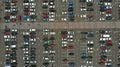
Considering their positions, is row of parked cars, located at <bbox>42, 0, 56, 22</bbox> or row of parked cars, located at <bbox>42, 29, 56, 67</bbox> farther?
row of parked cars, located at <bbox>42, 0, 56, 22</bbox>

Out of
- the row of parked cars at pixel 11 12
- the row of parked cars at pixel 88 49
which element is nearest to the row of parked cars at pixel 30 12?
the row of parked cars at pixel 11 12

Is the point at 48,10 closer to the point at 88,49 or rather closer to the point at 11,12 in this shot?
the point at 11,12

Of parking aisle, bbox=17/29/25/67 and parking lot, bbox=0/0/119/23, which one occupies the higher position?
parking lot, bbox=0/0/119/23

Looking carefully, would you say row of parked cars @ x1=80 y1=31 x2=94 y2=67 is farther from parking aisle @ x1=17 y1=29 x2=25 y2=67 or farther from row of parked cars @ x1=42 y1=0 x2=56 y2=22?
parking aisle @ x1=17 y1=29 x2=25 y2=67

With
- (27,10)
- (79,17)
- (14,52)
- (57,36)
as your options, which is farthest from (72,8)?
(14,52)

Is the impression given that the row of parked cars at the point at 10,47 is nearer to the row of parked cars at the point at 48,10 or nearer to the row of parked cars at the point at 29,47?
the row of parked cars at the point at 29,47

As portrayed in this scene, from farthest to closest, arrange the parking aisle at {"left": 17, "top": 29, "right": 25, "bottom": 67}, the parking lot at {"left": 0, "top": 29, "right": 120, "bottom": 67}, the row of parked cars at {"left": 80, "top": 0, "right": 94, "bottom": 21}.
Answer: the row of parked cars at {"left": 80, "top": 0, "right": 94, "bottom": 21}, the parking aisle at {"left": 17, "top": 29, "right": 25, "bottom": 67}, the parking lot at {"left": 0, "top": 29, "right": 120, "bottom": 67}

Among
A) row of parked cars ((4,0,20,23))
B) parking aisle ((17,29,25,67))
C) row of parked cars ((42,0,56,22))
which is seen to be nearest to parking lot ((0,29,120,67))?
parking aisle ((17,29,25,67))
